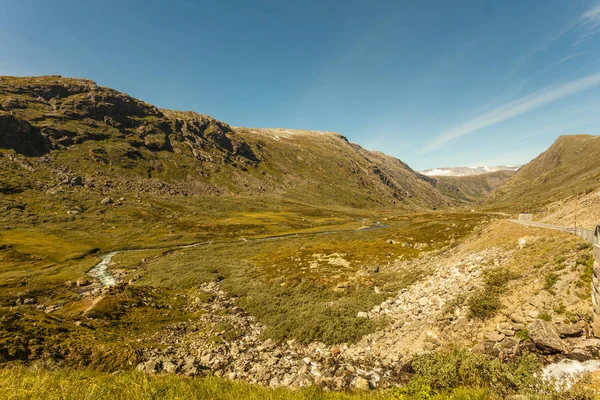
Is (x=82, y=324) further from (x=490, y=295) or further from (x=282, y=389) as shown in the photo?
(x=490, y=295)

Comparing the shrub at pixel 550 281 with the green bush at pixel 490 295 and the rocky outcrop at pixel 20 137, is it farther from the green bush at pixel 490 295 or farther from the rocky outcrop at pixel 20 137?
the rocky outcrop at pixel 20 137

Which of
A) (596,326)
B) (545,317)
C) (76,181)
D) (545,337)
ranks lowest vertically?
(545,337)

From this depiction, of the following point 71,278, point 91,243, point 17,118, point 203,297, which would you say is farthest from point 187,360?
point 17,118

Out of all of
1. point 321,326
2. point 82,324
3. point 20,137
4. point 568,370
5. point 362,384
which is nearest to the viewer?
point 568,370

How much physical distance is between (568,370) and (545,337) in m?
1.90

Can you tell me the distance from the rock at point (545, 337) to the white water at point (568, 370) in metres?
0.82

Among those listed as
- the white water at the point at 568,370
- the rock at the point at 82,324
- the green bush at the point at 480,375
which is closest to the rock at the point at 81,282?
the rock at the point at 82,324

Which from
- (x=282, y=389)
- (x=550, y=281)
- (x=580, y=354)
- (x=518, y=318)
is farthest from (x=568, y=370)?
(x=282, y=389)

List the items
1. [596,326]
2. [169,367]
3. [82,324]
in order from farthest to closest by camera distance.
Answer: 1. [82,324]
2. [169,367]
3. [596,326]

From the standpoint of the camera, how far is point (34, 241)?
89.6m

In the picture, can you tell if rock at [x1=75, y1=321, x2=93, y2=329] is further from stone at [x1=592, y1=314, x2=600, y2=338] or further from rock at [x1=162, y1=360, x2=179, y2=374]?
stone at [x1=592, y1=314, x2=600, y2=338]

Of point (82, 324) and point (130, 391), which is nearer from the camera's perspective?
point (130, 391)

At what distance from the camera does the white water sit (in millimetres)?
9907

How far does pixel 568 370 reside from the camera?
421 inches
